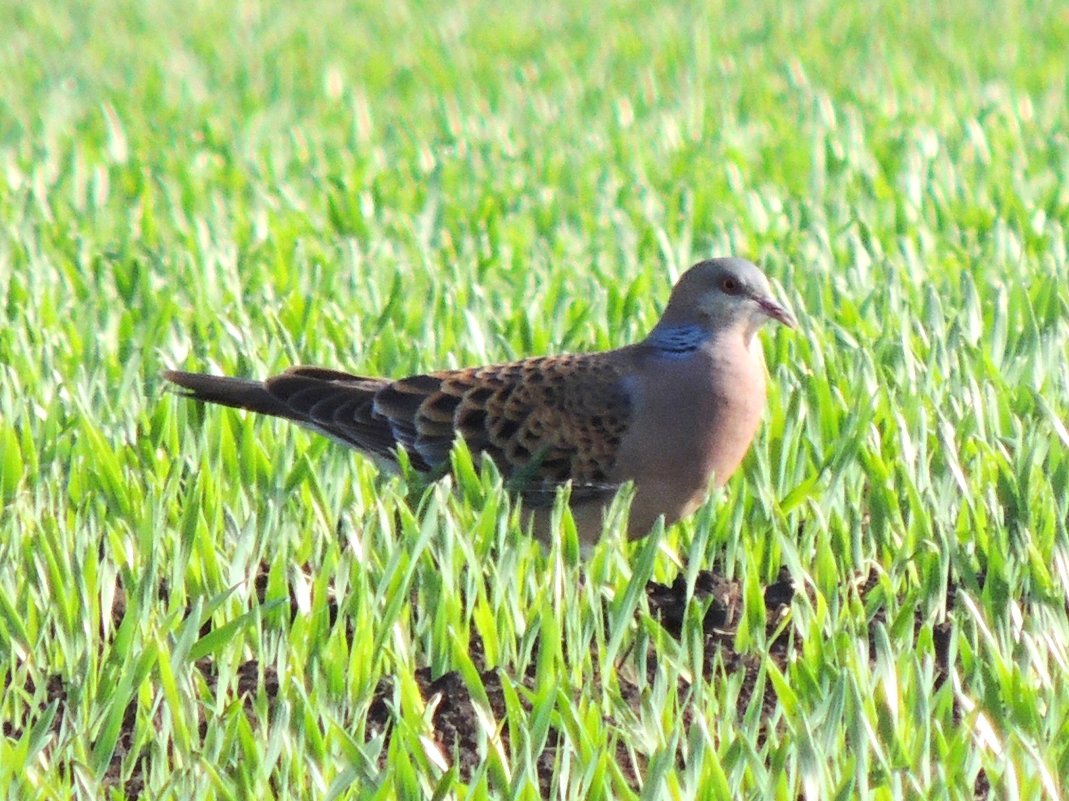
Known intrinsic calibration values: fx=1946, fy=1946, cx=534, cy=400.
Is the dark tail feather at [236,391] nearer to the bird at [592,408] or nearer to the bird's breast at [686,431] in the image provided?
the bird at [592,408]

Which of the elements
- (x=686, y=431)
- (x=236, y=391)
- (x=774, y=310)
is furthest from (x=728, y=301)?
(x=236, y=391)

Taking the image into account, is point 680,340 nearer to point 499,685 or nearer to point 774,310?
point 774,310

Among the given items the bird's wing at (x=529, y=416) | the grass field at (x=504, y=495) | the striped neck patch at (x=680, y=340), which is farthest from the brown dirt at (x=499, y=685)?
the striped neck patch at (x=680, y=340)

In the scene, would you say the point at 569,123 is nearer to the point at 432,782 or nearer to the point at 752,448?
the point at 752,448

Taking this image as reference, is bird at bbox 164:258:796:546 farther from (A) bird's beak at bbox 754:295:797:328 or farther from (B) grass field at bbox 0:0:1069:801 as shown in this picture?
(B) grass field at bbox 0:0:1069:801

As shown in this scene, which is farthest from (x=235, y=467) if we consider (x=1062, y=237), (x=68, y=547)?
(x=1062, y=237)

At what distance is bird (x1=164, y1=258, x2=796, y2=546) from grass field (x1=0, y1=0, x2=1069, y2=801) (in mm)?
122

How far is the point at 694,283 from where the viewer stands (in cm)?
481

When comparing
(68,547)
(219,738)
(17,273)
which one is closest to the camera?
(219,738)

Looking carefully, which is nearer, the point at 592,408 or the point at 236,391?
the point at 592,408

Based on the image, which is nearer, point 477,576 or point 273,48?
point 477,576

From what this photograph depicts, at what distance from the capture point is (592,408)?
462 cm

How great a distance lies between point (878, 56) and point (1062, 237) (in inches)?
211

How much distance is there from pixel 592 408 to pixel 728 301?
1.48ft
